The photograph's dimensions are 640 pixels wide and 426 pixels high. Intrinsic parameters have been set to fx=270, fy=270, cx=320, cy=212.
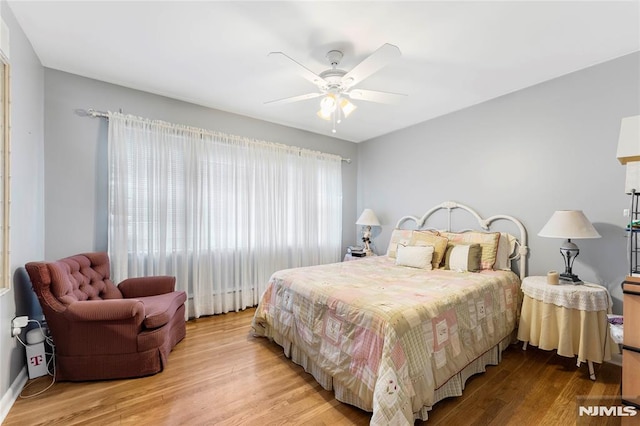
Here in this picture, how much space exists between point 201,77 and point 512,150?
3404mm

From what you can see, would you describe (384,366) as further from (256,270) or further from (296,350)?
(256,270)

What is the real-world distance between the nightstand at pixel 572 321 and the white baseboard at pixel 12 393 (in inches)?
Answer: 151

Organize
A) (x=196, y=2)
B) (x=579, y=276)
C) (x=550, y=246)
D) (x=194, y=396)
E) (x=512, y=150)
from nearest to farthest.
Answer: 1. (x=196, y=2)
2. (x=194, y=396)
3. (x=579, y=276)
4. (x=550, y=246)
5. (x=512, y=150)

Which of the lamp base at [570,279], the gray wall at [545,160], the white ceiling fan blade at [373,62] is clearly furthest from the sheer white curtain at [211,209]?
the lamp base at [570,279]

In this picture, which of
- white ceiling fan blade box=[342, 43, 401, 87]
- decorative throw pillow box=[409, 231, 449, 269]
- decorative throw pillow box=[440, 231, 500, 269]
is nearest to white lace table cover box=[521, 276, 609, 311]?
decorative throw pillow box=[440, 231, 500, 269]

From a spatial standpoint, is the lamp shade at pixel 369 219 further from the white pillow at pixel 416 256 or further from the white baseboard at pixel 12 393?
the white baseboard at pixel 12 393

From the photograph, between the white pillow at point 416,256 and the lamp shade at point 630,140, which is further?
the white pillow at point 416,256

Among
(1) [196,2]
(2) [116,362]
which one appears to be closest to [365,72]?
(1) [196,2]

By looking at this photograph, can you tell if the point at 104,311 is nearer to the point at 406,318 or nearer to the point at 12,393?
the point at 12,393

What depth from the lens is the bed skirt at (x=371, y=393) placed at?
5.58 feet

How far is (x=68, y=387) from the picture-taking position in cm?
195

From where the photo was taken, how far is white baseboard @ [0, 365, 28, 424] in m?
1.66

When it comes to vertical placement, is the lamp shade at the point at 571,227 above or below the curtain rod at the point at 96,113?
below

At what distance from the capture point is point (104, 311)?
6.52 feet
